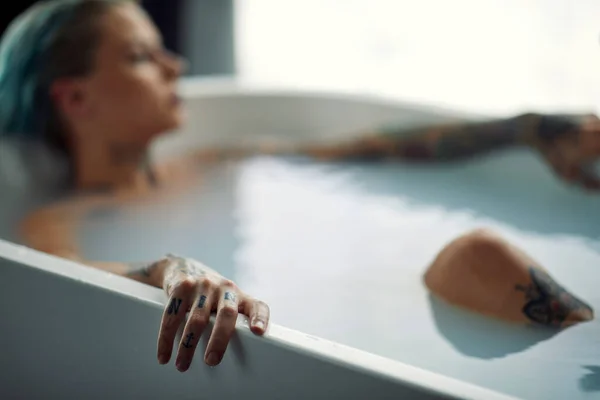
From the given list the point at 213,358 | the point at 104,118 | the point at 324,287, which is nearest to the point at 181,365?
the point at 213,358

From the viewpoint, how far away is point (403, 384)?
2.31ft

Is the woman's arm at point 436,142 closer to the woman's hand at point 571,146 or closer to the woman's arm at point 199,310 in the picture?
the woman's hand at point 571,146

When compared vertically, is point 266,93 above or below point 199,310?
below

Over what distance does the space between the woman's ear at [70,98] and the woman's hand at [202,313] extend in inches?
33.7

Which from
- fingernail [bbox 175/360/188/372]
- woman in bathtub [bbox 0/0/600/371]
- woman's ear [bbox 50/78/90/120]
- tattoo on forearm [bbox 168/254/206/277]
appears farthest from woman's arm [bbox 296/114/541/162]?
fingernail [bbox 175/360/188/372]

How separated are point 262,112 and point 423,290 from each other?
1.19 meters

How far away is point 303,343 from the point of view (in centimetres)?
76

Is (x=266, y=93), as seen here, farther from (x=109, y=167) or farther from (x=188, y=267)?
(x=188, y=267)

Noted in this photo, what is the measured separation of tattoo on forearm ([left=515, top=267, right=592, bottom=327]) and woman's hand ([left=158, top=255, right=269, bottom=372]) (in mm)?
367

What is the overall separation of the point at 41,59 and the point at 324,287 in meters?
0.81

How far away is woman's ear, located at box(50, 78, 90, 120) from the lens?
61.7 inches

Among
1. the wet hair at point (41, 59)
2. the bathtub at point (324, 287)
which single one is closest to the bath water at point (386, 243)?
the bathtub at point (324, 287)

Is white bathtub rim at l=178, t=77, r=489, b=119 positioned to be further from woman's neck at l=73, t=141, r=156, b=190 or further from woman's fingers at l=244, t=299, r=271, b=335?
woman's fingers at l=244, t=299, r=271, b=335

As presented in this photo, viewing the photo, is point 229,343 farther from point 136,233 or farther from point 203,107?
point 203,107
